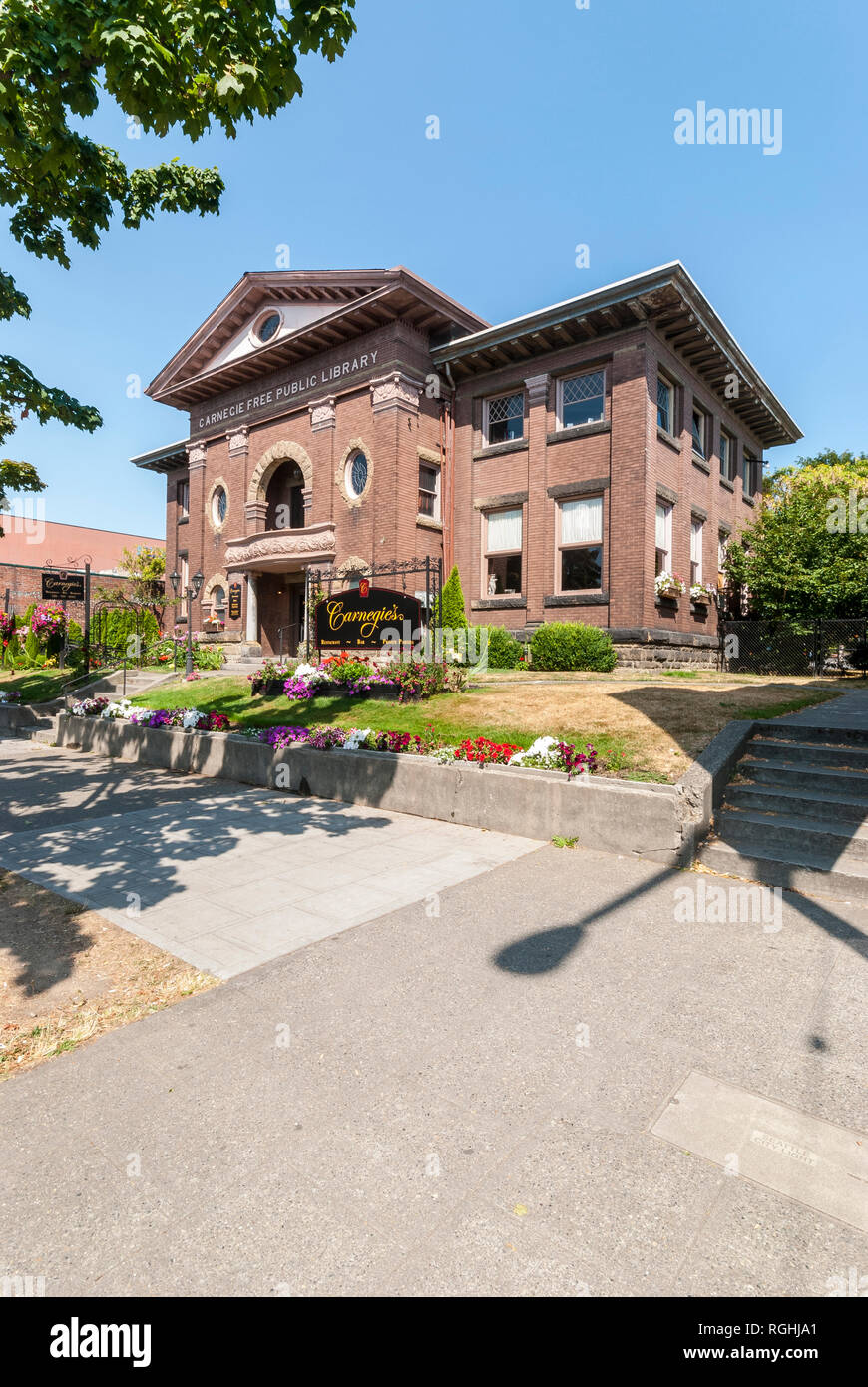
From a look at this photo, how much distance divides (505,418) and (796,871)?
18.9 m

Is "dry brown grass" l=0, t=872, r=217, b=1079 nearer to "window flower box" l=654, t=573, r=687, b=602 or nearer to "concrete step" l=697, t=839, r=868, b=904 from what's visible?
"concrete step" l=697, t=839, r=868, b=904

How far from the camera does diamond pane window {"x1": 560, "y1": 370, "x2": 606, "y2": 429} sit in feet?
62.8

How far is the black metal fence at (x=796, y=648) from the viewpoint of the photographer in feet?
62.1

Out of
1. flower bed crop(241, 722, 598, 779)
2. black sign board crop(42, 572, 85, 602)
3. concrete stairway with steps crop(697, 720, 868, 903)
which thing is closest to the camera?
concrete stairway with steps crop(697, 720, 868, 903)

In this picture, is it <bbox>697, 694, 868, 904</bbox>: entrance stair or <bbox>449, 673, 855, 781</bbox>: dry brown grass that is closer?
<bbox>697, 694, 868, 904</bbox>: entrance stair

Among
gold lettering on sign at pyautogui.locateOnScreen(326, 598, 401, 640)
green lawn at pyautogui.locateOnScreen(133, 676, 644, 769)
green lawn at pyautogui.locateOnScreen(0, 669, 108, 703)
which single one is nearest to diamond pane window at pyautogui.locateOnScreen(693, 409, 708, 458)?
gold lettering on sign at pyautogui.locateOnScreen(326, 598, 401, 640)

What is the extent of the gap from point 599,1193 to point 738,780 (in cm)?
583

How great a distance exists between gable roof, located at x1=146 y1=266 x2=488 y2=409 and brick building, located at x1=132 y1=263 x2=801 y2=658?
0.25ft

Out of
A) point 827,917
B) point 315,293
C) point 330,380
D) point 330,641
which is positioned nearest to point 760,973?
point 827,917

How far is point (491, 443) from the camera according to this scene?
21.5m

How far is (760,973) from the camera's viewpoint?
13.9 ft

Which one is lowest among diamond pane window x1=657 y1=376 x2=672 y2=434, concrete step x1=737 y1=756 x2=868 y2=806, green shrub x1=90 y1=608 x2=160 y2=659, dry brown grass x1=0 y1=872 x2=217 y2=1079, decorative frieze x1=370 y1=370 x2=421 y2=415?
dry brown grass x1=0 y1=872 x2=217 y2=1079
